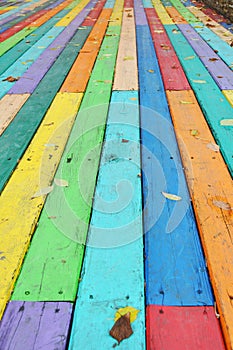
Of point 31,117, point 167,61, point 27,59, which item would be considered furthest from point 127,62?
point 31,117

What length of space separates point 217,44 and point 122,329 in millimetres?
2792

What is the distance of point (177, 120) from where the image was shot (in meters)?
1.79

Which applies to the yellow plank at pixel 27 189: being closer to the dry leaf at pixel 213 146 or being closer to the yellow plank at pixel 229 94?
the dry leaf at pixel 213 146

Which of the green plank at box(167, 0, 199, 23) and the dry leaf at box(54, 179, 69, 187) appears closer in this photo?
the dry leaf at box(54, 179, 69, 187)

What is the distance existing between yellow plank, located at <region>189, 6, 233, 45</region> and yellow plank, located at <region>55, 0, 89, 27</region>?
4.85 ft

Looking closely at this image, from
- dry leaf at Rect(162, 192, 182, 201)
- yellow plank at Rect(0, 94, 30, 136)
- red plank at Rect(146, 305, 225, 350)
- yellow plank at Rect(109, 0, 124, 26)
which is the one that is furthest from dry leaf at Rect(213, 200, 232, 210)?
yellow plank at Rect(109, 0, 124, 26)

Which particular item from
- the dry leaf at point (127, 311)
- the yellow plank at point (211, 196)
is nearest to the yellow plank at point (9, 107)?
the yellow plank at point (211, 196)

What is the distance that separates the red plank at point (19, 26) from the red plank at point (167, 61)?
1.42 metres

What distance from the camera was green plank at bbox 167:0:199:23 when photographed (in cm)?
398

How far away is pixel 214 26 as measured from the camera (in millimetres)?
3656

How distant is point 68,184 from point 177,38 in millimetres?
2395

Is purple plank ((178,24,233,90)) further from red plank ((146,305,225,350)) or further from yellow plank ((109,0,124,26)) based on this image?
red plank ((146,305,225,350))

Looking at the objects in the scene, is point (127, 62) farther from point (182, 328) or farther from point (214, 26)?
point (182, 328)

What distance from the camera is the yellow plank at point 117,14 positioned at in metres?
3.85
